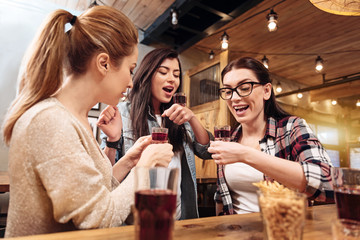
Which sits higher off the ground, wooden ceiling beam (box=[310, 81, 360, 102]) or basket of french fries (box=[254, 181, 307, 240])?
wooden ceiling beam (box=[310, 81, 360, 102])

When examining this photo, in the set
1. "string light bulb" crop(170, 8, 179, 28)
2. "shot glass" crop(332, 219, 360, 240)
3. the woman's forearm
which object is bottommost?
"shot glass" crop(332, 219, 360, 240)

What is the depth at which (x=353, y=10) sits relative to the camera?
1551 millimetres

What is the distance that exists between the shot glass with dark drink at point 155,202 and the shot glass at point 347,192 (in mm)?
579

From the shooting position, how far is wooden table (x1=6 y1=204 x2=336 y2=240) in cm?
72

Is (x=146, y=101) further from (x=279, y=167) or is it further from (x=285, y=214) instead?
(x=285, y=214)

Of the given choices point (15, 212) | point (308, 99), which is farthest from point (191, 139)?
point (308, 99)

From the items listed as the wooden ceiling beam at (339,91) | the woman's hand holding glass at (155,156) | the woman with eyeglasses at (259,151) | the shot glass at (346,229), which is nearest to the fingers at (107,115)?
the woman's hand holding glass at (155,156)

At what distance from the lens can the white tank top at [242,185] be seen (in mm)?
1608

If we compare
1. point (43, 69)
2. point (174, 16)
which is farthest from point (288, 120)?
point (174, 16)

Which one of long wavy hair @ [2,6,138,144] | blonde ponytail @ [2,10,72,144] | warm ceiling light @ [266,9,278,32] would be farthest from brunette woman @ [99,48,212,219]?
warm ceiling light @ [266,9,278,32]

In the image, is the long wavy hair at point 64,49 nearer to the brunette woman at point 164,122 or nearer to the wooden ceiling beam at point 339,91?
the brunette woman at point 164,122

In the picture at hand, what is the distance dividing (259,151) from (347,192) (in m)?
0.45

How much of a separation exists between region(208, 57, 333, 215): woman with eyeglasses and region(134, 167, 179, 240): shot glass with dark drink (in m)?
0.66

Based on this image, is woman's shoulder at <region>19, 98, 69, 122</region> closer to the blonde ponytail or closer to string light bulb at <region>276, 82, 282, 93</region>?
the blonde ponytail
